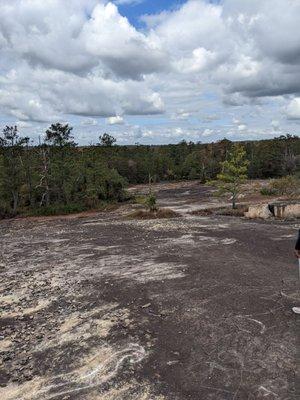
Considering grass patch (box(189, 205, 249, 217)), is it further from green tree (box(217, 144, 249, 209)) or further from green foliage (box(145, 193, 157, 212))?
green foliage (box(145, 193, 157, 212))

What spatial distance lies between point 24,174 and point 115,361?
3415 cm

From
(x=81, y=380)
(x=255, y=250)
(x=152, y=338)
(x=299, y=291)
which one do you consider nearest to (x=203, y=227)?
(x=255, y=250)

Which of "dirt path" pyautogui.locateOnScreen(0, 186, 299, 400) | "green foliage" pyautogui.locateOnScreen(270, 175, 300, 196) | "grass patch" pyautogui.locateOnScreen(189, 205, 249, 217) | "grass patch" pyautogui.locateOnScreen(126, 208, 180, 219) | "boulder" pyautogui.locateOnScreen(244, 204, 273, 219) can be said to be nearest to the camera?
"dirt path" pyautogui.locateOnScreen(0, 186, 299, 400)

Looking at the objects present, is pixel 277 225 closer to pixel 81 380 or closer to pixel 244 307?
pixel 244 307

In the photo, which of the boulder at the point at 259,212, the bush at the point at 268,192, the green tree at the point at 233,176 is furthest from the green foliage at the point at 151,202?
the bush at the point at 268,192

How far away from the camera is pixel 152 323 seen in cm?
916

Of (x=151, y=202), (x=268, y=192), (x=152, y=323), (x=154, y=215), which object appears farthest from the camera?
(x=268, y=192)

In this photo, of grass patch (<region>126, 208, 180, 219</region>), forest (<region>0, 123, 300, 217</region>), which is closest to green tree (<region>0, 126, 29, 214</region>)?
forest (<region>0, 123, 300, 217</region>)

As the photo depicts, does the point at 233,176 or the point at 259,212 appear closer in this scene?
the point at 259,212

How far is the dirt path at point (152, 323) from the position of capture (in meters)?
6.80

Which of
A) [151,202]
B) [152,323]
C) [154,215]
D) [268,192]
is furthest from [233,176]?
[152,323]

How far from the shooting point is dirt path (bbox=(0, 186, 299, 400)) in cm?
680

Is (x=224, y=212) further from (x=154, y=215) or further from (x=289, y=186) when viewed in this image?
(x=289, y=186)

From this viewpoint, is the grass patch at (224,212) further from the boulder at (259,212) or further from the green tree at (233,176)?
the boulder at (259,212)
